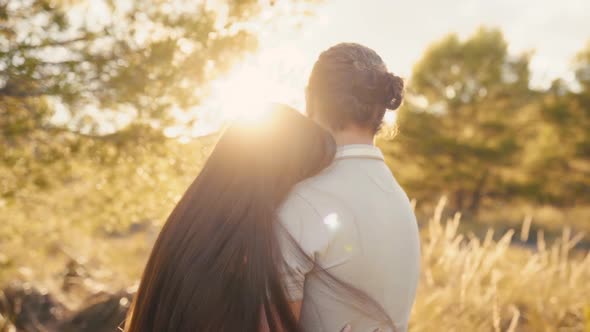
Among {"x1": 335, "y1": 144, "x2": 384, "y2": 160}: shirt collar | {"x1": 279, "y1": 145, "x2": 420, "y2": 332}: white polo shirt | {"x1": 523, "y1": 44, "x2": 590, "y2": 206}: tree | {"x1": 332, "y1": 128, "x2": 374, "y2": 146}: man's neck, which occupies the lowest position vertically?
{"x1": 523, "y1": 44, "x2": 590, "y2": 206}: tree

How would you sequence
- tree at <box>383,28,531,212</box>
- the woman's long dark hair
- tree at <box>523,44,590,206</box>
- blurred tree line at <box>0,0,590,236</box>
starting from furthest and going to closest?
tree at <box>383,28,531,212</box> → tree at <box>523,44,590,206</box> → blurred tree line at <box>0,0,590,236</box> → the woman's long dark hair

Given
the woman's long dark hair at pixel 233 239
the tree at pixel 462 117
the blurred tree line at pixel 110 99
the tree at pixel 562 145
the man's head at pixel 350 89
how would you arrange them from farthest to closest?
the tree at pixel 462 117, the tree at pixel 562 145, the blurred tree line at pixel 110 99, the man's head at pixel 350 89, the woman's long dark hair at pixel 233 239

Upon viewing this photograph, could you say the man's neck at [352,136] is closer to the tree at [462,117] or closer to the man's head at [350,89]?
the man's head at [350,89]

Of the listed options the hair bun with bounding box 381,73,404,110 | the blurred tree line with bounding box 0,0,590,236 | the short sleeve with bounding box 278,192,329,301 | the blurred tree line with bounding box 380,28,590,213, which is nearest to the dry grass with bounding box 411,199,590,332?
the blurred tree line with bounding box 0,0,590,236

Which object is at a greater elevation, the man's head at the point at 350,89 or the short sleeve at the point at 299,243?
the man's head at the point at 350,89

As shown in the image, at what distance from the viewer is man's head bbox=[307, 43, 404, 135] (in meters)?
1.78

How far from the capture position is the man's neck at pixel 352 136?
6.00ft

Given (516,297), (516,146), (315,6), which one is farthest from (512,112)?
(315,6)

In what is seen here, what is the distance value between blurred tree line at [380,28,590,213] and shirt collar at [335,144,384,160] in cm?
1914

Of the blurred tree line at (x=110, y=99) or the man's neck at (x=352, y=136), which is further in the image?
the blurred tree line at (x=110, y=99)

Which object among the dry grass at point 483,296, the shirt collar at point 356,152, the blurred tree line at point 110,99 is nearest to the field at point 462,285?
the dry grass at point 483,296

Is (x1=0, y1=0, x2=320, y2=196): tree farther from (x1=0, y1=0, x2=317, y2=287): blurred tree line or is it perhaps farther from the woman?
the woman

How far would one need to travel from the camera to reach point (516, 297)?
5.66 m

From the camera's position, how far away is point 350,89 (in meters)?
1.78
